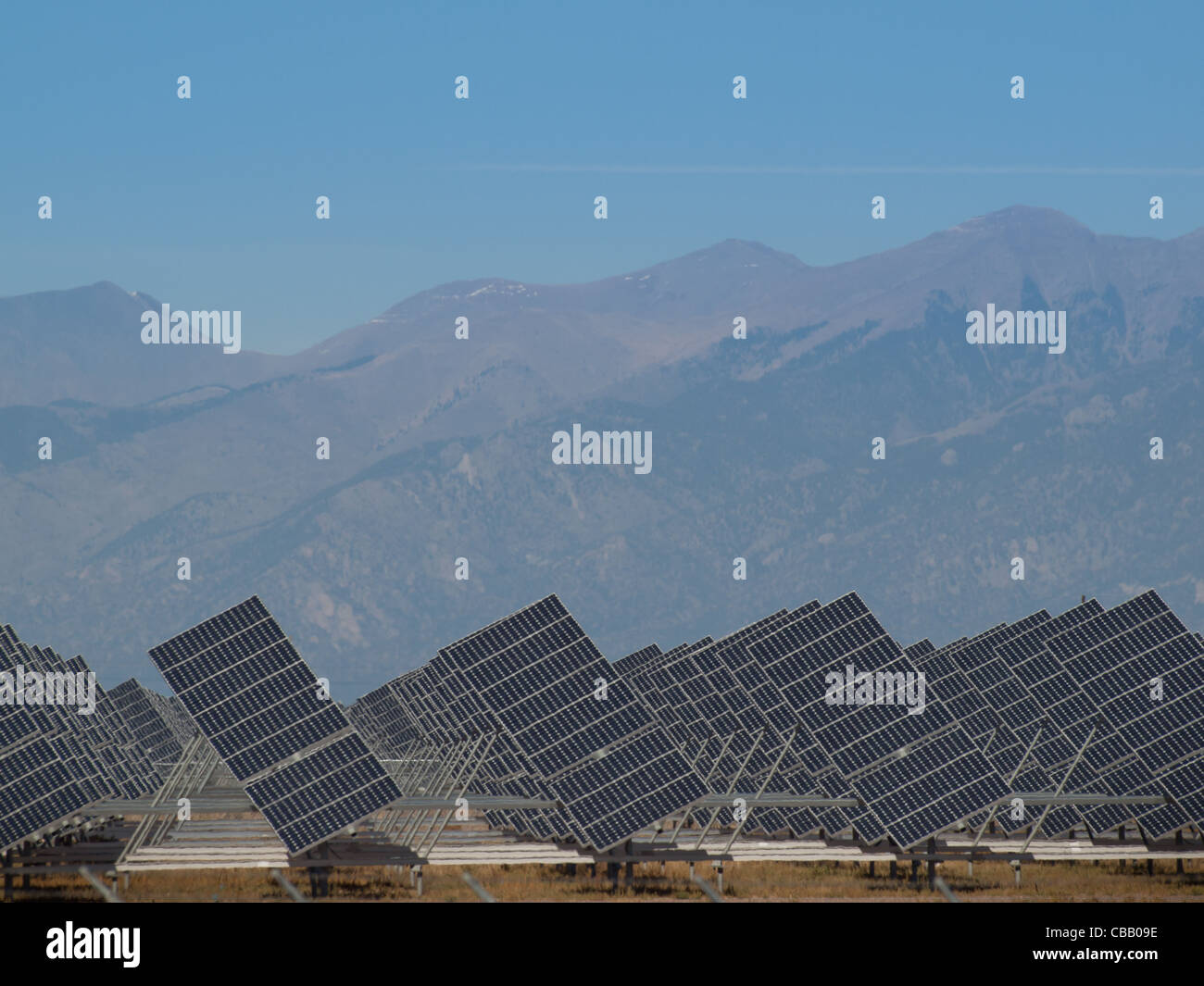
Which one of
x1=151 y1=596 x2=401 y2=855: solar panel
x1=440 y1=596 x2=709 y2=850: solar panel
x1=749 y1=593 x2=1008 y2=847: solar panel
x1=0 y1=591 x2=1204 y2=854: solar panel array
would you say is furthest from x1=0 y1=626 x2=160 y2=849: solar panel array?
x1=749 y1=593 x2=1008 y2=847: solar panel

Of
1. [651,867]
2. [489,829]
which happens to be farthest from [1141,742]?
[489,829]

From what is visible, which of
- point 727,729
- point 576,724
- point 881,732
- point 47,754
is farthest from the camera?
point 727,729

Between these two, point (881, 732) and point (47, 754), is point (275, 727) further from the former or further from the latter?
point (881, 732)

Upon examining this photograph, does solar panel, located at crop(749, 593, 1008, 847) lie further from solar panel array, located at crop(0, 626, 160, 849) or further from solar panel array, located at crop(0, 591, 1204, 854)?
solar panel array, located at crop(0, 626, 160, 849)

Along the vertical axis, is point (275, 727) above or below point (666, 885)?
above

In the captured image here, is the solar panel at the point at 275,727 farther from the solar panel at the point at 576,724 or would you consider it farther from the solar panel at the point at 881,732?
the solar panel at the point at 881,732

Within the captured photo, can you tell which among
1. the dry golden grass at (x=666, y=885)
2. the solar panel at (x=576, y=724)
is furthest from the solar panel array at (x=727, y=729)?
the dry golden grass at (x=666, y=885)

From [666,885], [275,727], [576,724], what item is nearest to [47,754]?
[275,727]
